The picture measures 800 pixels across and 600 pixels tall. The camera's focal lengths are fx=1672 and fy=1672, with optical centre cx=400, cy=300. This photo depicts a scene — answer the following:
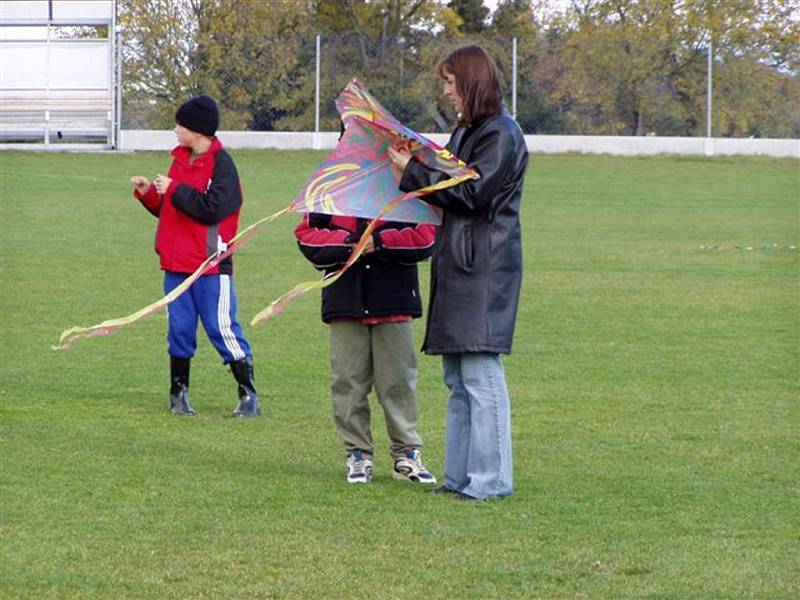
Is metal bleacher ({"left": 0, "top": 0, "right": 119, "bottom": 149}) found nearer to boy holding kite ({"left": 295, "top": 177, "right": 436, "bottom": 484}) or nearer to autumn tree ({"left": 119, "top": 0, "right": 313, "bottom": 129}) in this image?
autumn tree ({"left": 119, "top": 0, "right": 313, "bottom": 129})

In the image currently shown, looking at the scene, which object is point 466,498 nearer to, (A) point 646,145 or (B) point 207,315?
(B) point 207,315

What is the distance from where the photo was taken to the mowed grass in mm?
5863

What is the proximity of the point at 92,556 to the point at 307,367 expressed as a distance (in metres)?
5.47

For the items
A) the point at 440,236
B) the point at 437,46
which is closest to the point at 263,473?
the point at 440,236

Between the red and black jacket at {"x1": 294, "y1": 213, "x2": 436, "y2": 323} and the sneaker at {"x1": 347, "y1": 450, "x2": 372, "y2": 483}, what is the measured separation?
0.63m

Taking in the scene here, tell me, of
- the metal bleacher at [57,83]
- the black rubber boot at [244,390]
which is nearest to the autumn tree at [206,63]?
the metal bleacher at [57,83]

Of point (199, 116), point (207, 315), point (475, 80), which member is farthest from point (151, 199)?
point (475, 80)

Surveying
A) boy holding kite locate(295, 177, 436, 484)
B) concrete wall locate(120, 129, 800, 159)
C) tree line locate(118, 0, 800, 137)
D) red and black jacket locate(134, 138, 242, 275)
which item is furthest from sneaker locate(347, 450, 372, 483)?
concrete wall locate(120, 129, 800, 159)

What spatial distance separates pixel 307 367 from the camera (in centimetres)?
1147

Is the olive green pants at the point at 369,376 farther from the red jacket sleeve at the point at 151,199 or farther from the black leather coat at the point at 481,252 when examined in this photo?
the red jacket sleeve at the point at 151,199

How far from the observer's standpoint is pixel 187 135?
30.6 ft

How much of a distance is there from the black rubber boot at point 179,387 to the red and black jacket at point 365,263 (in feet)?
7.31

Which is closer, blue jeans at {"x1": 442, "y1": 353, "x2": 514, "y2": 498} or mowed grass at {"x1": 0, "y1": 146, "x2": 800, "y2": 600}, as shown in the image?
mowed grass at {"x1": 0, "y1": 146, "x2": 800, "y2": 600}

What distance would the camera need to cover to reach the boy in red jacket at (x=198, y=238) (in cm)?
926
